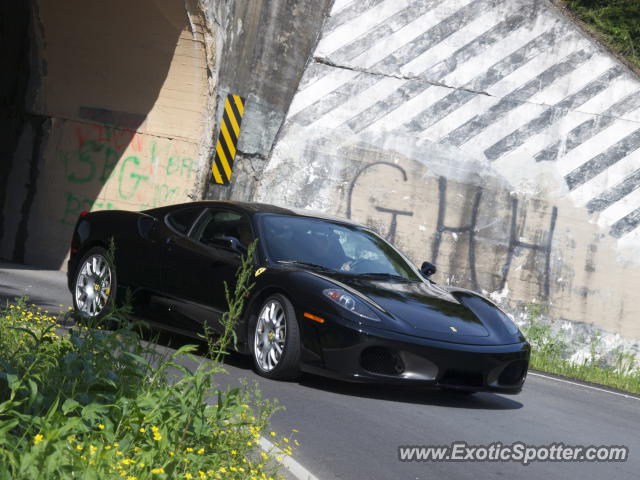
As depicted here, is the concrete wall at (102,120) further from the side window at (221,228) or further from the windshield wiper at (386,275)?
the windshield wiper at (386,275)

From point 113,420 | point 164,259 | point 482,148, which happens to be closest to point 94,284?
point 164,259

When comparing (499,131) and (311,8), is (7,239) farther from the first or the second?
(499,131)

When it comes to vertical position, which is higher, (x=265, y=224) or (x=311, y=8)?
(x=311, y=8)

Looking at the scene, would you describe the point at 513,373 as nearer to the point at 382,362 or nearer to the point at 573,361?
the point at 382,362

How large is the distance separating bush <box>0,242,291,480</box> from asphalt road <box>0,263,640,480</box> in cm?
66

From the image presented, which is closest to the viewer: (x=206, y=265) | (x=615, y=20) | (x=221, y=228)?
(x=206, y=265)

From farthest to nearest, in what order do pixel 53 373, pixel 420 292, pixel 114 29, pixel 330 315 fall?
1. pixel 114 29
2. pixel 420 292
3. pixel 330 315
4. pixel 53 373

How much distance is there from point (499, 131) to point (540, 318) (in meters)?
2.88

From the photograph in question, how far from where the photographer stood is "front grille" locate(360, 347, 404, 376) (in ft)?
21.4

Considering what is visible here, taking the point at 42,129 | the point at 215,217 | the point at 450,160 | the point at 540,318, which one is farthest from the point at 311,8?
the point at 215,217

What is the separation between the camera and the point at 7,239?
15.2 m

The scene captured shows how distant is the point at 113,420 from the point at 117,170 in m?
10.8

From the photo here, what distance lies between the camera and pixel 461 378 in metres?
6.74

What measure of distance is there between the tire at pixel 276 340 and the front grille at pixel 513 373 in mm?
1458
